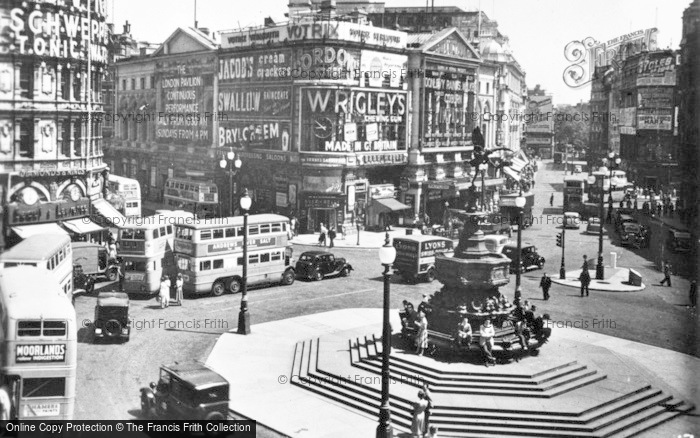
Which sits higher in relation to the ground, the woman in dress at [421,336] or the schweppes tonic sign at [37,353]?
the schweppes tonic sign at [37,353]

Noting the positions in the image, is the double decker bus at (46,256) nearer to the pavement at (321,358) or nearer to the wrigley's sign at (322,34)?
the pavement at (321,358)

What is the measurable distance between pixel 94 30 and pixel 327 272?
1809cm

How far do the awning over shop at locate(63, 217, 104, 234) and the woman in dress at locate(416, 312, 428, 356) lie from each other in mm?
13661

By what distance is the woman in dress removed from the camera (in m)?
26.2

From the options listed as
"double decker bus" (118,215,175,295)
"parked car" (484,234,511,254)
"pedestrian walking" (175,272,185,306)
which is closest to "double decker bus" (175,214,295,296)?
"double decker bus" (118,215,175,295)

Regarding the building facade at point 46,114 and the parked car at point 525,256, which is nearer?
the building facade at point 46,114

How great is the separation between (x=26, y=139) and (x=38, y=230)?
9.33m

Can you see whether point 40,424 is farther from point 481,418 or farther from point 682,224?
point 682,224

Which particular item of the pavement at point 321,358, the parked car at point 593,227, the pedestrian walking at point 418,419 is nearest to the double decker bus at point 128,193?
the pavement at point 321,358

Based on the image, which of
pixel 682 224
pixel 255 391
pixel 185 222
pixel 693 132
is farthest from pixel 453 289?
pixel 693 132

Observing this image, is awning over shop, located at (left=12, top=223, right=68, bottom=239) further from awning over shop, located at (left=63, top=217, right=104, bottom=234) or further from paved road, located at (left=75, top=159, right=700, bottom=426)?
paved road, located at (left=75, top=159, right=700, bottom=426)

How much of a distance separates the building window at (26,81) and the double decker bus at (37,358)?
660cm

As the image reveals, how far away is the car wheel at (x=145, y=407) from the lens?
2195cm

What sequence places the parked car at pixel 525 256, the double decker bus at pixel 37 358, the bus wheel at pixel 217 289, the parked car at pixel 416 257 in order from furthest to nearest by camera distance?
the parked car at pixel 525 256
the parked car at pixel 416 257
the bus wheel at pixel 217 289
the double decker bus at pixel 37 358
